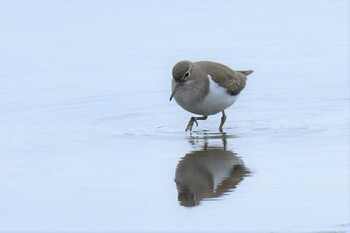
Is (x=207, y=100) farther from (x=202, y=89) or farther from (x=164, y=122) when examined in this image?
(x=164, y=122)

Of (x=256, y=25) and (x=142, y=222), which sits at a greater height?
(x=142, y=222)

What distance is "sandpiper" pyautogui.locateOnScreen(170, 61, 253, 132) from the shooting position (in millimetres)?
13992

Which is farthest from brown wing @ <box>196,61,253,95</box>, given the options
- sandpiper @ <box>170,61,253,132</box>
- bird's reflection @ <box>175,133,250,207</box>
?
bird's reflection @ <box>175,133,250,207</box>

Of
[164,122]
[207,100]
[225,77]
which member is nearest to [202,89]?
[207,100]

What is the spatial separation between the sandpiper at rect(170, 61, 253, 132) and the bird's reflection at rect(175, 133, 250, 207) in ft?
3.30

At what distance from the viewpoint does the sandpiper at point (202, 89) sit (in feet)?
45.9

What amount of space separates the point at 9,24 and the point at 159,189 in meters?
9.09

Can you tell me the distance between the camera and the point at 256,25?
19328 mm

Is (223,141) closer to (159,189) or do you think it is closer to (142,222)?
(159,189)

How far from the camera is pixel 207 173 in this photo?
11.8 m

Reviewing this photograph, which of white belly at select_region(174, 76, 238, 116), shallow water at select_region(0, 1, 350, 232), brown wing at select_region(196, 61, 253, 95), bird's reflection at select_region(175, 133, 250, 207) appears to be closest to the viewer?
shallow water at select_region(0, 1, 350, 232)

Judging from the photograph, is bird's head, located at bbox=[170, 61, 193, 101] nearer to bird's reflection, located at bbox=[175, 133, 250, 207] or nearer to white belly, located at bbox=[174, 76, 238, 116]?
white belly, located at bbox=[174, 76, 238, 116]

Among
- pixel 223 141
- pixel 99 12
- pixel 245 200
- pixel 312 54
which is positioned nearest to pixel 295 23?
pixel 312 54

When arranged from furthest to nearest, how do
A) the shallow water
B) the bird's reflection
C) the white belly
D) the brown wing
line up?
the brown wing → the white belly → the bird's reflection → the shallow water
